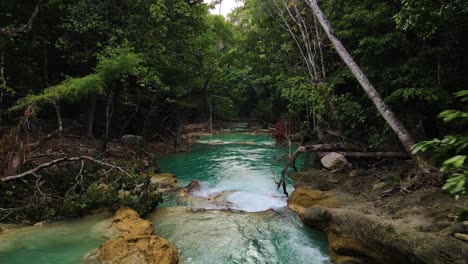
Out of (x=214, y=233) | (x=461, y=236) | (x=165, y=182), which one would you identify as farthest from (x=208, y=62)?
(x=461, y=236)

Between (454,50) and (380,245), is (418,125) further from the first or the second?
(380,245)

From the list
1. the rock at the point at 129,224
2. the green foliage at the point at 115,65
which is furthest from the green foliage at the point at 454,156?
the green foliage at the point at 115,65

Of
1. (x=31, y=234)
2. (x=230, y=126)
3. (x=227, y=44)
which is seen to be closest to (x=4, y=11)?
(x=31, y=234)

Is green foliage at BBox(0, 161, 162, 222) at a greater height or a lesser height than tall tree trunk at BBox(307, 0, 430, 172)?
lesser

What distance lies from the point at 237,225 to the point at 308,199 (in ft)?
7.77

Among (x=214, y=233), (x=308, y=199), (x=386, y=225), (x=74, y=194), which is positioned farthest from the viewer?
(x=308, y=199)

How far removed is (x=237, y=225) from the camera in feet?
28.1

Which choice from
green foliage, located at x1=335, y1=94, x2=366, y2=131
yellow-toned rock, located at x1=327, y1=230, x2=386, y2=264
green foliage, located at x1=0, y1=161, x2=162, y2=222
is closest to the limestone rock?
green foliage, located at x1=0, y1=161, x2=162, y2=222

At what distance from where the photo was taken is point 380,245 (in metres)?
5.73

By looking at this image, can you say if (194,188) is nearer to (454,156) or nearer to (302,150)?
(302,150)

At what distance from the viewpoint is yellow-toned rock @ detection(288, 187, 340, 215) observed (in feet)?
29.2

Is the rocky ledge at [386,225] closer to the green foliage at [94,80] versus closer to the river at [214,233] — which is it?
the river at [214,233]

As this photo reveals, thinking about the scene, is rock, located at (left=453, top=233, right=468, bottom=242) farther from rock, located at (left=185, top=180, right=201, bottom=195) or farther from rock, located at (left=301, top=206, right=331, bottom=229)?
rock, located at (left=185, top=180, right=201, bottom=195)

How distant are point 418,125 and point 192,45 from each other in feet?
43.2
